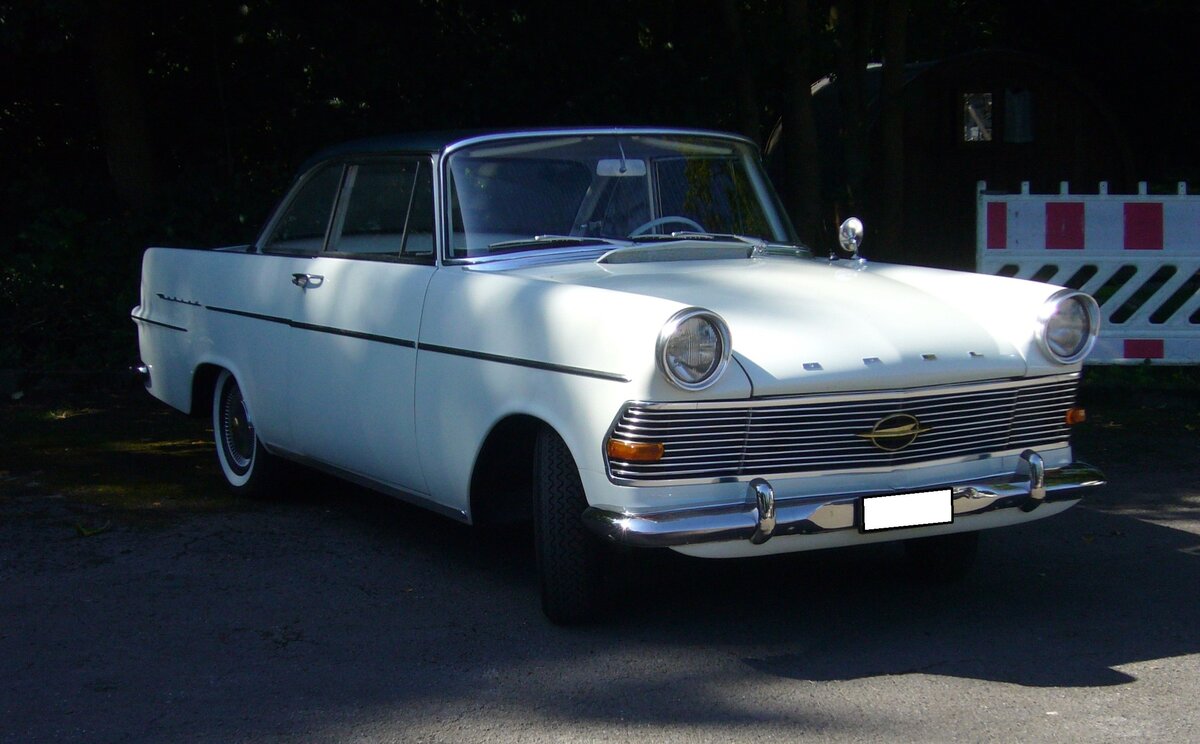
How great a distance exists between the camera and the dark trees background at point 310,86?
10.2 meters

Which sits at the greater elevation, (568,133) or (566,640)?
(568,133)

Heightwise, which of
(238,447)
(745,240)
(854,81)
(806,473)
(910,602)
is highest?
(854,81)

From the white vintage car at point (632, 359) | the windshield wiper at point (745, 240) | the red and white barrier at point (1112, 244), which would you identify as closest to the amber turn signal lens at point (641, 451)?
the white vintage car at point (632, 359)

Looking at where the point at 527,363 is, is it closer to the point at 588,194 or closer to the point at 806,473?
the point at 806,473

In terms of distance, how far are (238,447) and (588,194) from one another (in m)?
2.31

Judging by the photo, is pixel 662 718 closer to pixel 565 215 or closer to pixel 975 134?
pixel 565 215

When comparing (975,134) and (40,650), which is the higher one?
(975,134)

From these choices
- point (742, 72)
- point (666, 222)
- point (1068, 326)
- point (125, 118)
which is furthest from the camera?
point (125, 118)

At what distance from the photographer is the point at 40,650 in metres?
4.45

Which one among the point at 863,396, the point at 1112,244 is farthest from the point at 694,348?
the point at 1112,244

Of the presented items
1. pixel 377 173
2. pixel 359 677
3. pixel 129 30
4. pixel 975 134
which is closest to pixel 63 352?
pixel 129 30

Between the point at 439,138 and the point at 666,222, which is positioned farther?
the point at 439,138

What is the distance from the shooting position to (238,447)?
6.70m

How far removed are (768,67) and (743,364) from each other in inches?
249
